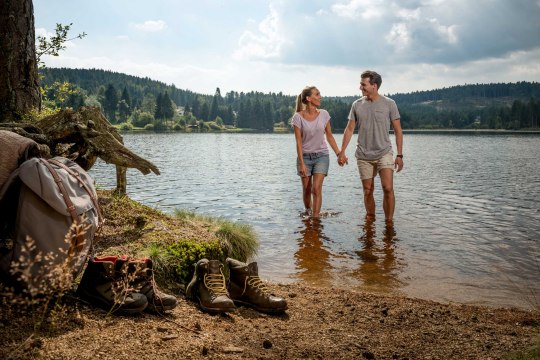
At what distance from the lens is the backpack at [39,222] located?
354cm

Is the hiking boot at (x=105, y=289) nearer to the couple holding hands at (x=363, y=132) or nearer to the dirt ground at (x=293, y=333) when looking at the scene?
the dirt ground at (x=293, y=333)

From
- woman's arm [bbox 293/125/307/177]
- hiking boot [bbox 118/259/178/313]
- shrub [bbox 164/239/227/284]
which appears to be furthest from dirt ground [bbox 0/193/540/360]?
woman's arm [bbox 293/125/307/177]

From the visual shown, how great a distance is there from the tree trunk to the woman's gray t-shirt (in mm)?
4865

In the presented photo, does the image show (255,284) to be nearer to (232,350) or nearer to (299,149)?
(232,350)

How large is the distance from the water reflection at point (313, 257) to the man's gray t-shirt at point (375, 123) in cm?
197

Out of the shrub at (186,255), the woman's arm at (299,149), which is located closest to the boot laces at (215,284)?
the shrub at (186,255)

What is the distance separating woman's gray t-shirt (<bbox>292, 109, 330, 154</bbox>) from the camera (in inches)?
385

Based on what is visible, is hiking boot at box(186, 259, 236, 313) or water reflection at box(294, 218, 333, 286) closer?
hiking boot at box(186, 259, 236, 313)

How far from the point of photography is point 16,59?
688 centimetres

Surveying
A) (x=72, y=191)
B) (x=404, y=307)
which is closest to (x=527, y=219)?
(x=404, y=307)

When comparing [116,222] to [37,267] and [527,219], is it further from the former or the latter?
[527,219]

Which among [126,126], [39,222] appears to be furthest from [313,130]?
[126,126]

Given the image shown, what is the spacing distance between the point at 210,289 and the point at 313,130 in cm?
582

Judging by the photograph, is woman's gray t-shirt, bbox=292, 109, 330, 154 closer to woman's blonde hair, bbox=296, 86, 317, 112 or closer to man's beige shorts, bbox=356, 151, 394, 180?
woman's blonde hair, bbox=296, 86, 317, 112
